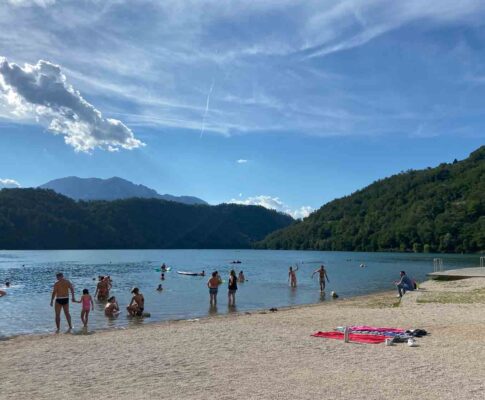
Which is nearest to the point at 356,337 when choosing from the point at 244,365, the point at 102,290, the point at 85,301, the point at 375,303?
the point at 244,365

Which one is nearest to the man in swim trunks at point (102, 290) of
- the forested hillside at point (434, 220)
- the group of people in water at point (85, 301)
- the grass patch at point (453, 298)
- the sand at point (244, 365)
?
the group of people in water at point (85, 301)

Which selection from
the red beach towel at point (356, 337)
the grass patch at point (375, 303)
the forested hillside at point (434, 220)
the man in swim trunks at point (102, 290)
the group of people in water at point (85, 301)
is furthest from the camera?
the forested hillside at point (434, 220)

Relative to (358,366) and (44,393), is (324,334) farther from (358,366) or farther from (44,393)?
(44,393)

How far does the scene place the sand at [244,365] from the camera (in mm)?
8219

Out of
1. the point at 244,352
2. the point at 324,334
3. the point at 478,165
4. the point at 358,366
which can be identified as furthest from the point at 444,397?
the point at 478,165

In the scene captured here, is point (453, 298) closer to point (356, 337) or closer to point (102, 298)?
point (356, 337)

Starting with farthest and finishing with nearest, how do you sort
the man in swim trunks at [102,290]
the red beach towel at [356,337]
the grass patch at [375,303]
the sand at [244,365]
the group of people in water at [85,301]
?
the man in swim trunks at [102,290] → the grass patch at [375,303] → the group of people in water at [85,301] → the red beach towel at [356,337] → the sand at [244,365]

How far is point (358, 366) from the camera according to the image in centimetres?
995

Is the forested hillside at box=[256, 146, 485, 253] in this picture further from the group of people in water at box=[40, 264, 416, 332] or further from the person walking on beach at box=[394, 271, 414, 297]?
the group of people in water at box=[40, 264, 416, 332]

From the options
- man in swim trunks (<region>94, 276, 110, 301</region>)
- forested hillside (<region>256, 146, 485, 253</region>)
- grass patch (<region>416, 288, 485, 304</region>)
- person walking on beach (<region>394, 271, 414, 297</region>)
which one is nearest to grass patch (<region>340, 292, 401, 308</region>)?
Result: person walking on beach (<region>394, 271, 414, 297</region>)

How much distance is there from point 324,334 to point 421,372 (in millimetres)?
4782

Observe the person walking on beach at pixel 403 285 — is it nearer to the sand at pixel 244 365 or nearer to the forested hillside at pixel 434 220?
the sand at pixel 244 365

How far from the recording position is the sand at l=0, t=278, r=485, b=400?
27.0 feet

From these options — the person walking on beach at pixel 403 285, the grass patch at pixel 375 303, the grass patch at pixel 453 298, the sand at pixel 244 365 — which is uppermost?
the person walking on beach at pixel 403 285
